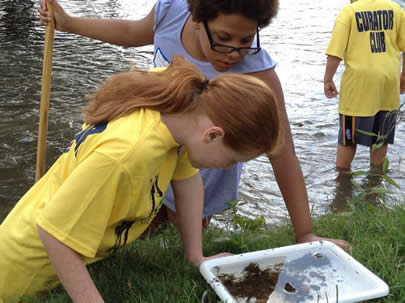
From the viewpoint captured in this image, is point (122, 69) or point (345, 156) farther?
point (122, 69)

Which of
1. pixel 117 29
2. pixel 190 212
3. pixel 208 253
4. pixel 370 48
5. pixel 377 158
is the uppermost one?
pixel 117 29

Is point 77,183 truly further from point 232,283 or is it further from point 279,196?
point 279,196

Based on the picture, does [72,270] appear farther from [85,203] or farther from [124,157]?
[124,157]

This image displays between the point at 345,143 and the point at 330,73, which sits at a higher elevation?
the point at 330,73

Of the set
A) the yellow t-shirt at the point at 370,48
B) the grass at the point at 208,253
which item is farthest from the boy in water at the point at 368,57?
the grass at the point at 208,253

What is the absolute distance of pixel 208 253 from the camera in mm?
2740

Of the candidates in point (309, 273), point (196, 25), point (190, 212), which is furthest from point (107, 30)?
point (309, 273)

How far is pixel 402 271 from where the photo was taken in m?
2.32

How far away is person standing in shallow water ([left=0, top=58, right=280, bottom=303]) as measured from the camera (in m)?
1.88

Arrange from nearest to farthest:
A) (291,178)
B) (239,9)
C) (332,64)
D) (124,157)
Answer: (124,157) → (239,9) → (291,178) → (332,64)

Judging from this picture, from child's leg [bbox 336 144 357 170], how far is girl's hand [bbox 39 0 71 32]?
→ 2867 mm

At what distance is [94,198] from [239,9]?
1016 mm

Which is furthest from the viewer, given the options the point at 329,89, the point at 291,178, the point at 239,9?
the point at 329,89

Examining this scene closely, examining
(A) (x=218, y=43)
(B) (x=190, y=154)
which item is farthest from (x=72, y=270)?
(A) (x=218, y=43)
